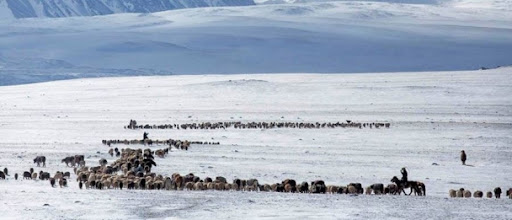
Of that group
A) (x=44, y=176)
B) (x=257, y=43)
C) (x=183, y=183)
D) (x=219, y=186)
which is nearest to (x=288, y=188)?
(x=219, y=186)

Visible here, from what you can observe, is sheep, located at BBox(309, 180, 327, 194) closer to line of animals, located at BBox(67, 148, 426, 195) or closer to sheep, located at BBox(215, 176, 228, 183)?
line of animals, located at BBox(67, 148, 426, 195)

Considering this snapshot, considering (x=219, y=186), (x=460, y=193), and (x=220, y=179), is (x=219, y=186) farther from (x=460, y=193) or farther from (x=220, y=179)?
(x=460, y=193)

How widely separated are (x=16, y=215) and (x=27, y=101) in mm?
48945

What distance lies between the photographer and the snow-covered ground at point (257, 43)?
136 metres

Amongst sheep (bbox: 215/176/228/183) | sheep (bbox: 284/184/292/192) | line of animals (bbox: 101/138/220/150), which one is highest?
line of animals (bbox: 101/138/220/150)

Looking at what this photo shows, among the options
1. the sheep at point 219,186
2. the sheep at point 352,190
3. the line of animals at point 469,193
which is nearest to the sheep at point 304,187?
the sheep at point 352,190

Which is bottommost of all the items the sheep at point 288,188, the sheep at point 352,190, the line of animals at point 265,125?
the sheep at point 352,190

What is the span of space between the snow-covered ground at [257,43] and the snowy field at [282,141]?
4768 centimetres

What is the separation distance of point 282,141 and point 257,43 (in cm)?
11345

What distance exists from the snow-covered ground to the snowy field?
47.7 m

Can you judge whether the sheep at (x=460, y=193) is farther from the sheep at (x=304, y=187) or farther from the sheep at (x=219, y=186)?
the sheep at (x=219, y=186)

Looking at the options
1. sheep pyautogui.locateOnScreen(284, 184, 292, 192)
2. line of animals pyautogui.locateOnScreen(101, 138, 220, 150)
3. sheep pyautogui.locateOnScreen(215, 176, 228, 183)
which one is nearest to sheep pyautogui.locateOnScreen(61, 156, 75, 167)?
sheep pyautogui.locateOnScreen(215, 176, 228, 183)

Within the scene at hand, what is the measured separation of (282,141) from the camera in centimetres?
3700

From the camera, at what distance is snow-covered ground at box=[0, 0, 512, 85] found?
136 m
